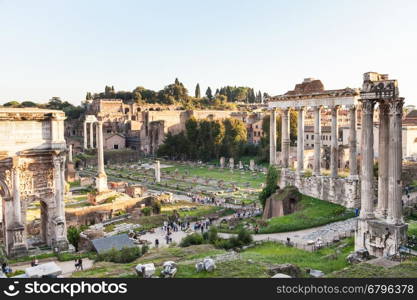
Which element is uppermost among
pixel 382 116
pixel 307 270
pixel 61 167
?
pixel 382 116

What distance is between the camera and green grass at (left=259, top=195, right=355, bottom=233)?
67.5 ft

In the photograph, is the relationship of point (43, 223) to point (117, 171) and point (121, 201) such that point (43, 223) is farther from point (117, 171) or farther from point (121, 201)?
point (117, 171)

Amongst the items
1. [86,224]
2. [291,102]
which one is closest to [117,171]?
[86,224]

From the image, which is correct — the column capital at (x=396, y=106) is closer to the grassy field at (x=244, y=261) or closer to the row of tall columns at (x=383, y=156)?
the row of tall columns at (x=383, y=156)

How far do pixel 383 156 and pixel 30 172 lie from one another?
15.1 metres

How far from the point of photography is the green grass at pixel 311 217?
67.5 feet

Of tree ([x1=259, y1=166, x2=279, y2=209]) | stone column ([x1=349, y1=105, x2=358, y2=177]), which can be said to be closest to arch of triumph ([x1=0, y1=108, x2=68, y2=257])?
tree ([x1=259, y1=166, x2=279, y2=209])

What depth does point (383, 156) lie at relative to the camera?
14.3 metres

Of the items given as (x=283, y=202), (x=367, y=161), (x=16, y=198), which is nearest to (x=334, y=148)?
(x=283, y=202)

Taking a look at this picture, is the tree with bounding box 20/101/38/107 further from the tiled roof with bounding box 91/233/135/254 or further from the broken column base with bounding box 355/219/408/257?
the broken column base with bounding box 355/219/408/257

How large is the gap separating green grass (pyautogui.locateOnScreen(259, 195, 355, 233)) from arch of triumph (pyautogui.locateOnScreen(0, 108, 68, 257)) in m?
10.0

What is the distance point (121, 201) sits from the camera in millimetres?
30938

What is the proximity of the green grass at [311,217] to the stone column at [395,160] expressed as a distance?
24.1ft

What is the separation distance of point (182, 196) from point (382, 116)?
84.9 ft
